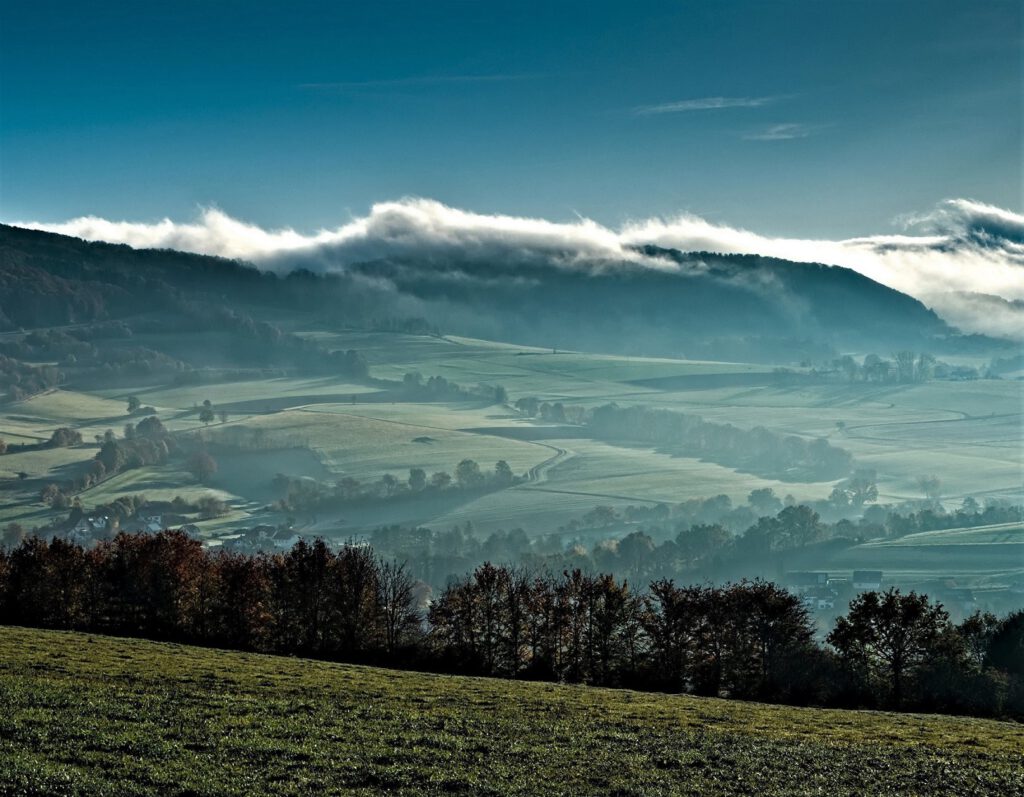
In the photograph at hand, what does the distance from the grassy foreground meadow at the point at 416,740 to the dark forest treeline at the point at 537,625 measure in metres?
17.2

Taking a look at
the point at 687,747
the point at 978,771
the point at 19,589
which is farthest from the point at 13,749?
the point at 19,589

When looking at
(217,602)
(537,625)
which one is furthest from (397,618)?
(217,602)

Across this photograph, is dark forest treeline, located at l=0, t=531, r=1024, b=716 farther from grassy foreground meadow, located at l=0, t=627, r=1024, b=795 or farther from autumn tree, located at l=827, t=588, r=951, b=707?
grassy foreground meadow, located at l=0, t=627, r=1024, b=795

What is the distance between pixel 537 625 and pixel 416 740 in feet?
157

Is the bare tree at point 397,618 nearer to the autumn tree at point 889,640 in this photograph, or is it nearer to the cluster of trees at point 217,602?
the cluster of trees at point 217,602

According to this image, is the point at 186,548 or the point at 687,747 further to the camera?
the point at 186,548

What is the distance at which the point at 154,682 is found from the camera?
47.5 meters

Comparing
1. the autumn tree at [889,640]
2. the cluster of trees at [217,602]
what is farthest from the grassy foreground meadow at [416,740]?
the cluster of trees at [217,602]

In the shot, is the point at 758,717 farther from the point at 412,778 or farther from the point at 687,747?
the point at 412,778

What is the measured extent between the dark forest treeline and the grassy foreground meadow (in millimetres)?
17232

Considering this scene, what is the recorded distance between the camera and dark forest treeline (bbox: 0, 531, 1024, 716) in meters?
74.8

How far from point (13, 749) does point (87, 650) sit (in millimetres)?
30040

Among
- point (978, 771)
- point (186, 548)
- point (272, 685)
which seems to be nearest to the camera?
point (978, 771)

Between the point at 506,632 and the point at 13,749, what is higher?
the point at 13,749
